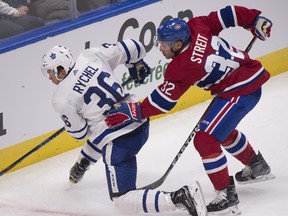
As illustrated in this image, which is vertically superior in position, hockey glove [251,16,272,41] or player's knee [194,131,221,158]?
hockey glove [251,16,272,41]

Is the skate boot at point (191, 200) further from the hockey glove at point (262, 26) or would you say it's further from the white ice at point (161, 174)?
the hockey glove at point (262, 26)

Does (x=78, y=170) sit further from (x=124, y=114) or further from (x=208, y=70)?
(x=208, y=70)

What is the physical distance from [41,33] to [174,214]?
5.24ft

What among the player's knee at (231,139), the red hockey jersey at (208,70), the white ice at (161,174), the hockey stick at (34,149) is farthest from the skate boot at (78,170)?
the player's knee at (231,139)

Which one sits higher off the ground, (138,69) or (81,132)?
(138,69)

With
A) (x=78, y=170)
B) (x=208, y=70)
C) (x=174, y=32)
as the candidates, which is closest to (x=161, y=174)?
(x=78, y=170)

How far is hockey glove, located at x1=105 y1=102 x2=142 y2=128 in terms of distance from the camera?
5480mm

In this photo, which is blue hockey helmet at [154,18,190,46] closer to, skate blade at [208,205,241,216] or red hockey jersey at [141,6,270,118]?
red hockey jersey at [141,6,270,118]

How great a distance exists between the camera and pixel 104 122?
5652mm

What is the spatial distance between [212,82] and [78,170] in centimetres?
114

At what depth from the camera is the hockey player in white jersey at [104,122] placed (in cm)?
552

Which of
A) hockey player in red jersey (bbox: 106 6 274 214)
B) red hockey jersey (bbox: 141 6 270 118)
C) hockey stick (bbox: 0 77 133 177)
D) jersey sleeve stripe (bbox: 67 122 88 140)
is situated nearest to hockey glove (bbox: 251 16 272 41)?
hockey player in red jersey (bbox: 106 6 274 214)

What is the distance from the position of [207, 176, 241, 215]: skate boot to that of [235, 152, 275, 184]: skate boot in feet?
Result: 1.17

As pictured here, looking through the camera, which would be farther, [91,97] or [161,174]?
[161,174]
